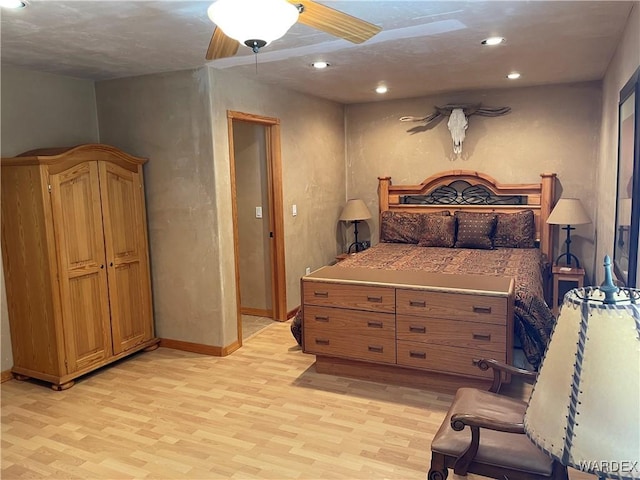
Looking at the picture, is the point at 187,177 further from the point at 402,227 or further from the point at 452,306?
the point at 402,227

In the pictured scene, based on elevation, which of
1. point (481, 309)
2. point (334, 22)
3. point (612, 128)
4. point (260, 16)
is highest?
point (334, 22)

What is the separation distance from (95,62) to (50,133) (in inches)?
32.4

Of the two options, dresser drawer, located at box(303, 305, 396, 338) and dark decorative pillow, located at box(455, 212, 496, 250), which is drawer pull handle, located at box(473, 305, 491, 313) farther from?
dark decorative pillow, located at box(455, 212, 496, 250)

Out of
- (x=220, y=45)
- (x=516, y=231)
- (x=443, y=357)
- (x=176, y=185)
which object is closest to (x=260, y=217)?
(x=176, y=185)

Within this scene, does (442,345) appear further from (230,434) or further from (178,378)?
(178,378)

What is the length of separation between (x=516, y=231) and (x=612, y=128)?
157 centimetres

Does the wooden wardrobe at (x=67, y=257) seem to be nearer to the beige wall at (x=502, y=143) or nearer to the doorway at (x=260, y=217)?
the doorway at (x=260, y=217)

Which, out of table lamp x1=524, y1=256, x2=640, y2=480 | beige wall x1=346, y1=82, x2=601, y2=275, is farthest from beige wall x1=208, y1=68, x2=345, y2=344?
table lamp x1=524, y1=256, x2=640, y2=480

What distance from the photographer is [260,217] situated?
5098 mm

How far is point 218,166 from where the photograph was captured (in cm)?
396

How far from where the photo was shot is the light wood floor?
2553mm

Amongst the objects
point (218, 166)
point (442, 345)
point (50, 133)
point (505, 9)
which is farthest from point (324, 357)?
point (50, 133)

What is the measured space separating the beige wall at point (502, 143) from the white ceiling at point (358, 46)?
0.52 meters

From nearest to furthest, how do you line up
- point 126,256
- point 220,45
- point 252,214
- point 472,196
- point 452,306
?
1. point 220,45
2. point 452,306
3. point 126,256
4. point 252,214
5. point 472,196
